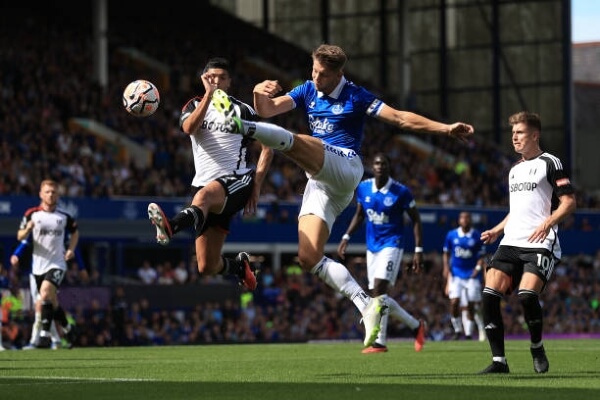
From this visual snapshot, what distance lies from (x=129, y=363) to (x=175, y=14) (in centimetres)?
4020

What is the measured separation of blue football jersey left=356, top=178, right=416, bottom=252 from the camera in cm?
1758

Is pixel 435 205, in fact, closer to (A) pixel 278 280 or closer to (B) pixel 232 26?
(A) pixel 278 280

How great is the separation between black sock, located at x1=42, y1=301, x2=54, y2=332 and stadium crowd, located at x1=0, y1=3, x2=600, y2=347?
498 centimetres

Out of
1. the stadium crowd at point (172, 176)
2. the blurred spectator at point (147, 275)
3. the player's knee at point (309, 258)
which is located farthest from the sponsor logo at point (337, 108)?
the blurred spectator at point (147, 275)

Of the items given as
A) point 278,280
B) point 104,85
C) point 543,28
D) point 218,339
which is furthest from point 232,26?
point 218,339

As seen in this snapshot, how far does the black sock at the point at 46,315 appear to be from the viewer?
18.6 meters

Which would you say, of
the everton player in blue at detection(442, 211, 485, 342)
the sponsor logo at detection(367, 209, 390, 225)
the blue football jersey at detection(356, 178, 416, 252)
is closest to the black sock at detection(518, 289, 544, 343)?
the blue football jersey at detection(356, 178, 416, 252)

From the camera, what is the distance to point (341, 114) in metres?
11.5

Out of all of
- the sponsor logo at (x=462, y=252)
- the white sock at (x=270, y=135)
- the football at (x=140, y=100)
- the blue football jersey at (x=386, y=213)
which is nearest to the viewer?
the white sock at (x=270, y=135)

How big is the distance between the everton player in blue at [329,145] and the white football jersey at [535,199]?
1.18m

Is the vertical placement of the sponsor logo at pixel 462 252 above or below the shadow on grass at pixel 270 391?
above

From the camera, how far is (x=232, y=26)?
174 feet

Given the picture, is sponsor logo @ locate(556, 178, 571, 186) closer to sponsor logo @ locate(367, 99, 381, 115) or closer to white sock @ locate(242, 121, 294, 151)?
sponsor logo @ locate(367, 99, 381, 115)

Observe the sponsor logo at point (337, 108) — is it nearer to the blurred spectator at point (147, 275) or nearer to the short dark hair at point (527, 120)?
the short dark hair at point (527, 120)
